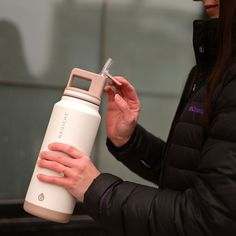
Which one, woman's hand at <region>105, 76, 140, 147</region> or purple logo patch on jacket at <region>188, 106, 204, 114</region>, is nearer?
purple logo patch on jacket at <region>188, 106, 204, 114</region>

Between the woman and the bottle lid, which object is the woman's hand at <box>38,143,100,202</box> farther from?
the bottle lid

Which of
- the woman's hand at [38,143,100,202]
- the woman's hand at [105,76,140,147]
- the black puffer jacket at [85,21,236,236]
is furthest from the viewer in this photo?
the woman's hand at [105,76,140,147]

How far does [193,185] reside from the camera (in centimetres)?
94

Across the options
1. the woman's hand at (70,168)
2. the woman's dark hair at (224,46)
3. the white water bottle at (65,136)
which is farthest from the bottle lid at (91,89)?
the woman's dark hair at (224,46)

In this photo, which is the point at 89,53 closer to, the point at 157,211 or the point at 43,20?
the point at 43,20

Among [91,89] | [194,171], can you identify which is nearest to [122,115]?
[91,89]

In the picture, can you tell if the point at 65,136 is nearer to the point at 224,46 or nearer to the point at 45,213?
the point at 45,213

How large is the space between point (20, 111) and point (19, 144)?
0.48 ft

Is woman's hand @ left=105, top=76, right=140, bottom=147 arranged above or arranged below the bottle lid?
below

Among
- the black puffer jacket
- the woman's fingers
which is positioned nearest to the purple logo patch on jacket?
the black puffer jacket

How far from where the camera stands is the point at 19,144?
1974 millimetres

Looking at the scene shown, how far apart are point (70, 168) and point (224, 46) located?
1.37ft

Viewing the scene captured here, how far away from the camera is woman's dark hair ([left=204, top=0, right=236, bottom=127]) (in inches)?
36.3

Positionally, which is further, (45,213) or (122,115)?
(122,115)
